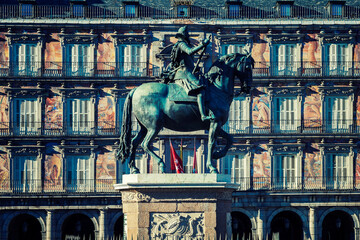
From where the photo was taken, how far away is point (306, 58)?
5591cm

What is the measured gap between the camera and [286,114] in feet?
182

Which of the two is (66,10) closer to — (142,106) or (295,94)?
(295,94)

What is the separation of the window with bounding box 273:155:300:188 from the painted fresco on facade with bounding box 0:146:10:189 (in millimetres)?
15240

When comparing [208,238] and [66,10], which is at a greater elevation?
[66,10]

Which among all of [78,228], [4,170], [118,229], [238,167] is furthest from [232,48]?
[4,170]

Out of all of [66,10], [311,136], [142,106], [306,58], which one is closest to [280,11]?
[306,58]

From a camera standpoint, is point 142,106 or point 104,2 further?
point 104,2

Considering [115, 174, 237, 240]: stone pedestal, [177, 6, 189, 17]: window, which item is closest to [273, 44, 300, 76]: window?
[177, 6, 189, 17]: window

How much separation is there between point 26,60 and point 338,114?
60.1 ft

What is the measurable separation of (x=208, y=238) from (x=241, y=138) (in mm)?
34965

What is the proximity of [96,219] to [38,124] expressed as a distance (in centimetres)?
639

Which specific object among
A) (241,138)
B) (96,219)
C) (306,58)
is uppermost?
(306,58)

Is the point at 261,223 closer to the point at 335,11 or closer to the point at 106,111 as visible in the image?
the point at 106,111

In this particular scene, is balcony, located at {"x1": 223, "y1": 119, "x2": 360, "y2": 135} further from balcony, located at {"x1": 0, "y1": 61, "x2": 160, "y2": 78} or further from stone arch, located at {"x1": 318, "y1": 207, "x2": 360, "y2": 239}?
balcony, located at {"x1": 0, "y1": 61, "x2": 160, "y2": 78}
